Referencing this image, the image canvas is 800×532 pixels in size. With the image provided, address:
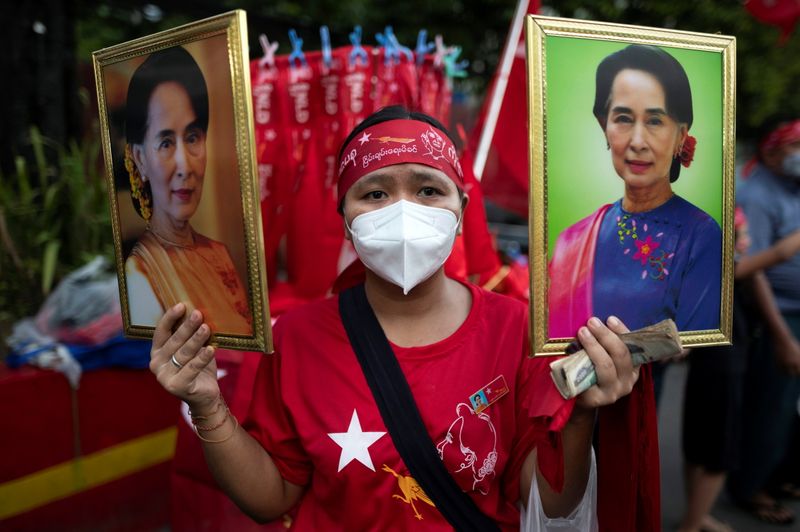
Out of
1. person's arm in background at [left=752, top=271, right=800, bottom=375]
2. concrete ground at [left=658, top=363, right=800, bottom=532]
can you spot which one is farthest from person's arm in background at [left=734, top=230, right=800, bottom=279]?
concrete ground at [left=658, top=363, right=800, bottom=532]

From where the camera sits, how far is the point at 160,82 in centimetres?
142

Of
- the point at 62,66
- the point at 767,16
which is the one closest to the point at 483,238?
the point at 62,66

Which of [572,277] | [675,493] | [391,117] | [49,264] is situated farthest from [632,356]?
[675,493]

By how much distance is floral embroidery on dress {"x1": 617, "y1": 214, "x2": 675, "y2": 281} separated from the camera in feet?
4.47

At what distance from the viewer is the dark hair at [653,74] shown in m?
1.32

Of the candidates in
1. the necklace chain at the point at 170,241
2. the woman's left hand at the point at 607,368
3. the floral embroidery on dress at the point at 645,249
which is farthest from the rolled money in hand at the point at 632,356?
the necklace chain at the point at 170,241

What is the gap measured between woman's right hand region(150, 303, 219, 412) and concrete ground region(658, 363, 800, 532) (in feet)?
10.6

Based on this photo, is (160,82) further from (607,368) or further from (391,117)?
(607,368)

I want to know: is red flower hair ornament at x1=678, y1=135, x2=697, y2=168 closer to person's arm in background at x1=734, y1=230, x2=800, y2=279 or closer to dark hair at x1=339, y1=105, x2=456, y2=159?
dark hair at x1=339, y1=105, x2=456, y2=159

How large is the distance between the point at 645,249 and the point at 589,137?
27cm

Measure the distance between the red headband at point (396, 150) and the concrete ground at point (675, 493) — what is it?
3.08 m

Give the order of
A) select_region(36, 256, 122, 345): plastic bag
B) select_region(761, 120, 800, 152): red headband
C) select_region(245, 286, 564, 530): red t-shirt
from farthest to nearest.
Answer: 1. select_region(761, 120, 800, 152): red headband
2. select_region(36, 256, 122, 345): plastic bag
3. select_region(245, 286, 564, 530): red t-shirt

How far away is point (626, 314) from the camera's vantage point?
53.6 inches

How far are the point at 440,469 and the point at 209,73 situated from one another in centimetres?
100
